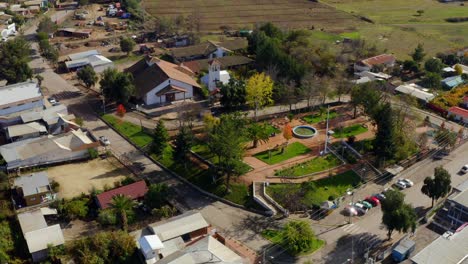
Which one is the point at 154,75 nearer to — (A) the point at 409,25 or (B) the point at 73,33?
(B) the point at 73,33

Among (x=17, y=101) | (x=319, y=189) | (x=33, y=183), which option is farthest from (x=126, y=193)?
(x=17, y=101)

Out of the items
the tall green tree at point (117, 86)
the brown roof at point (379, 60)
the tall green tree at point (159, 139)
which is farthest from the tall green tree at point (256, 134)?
the brown roof at point (379, 60)

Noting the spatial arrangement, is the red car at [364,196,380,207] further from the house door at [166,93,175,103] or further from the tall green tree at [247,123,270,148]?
the house door at [166,93,175,103]

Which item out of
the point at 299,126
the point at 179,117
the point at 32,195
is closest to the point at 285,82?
the point at 299,126

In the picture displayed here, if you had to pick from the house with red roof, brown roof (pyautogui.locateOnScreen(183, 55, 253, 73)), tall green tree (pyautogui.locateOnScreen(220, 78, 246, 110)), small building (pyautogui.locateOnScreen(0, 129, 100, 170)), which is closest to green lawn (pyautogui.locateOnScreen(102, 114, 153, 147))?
small building (pyautogui.locateOnScreen(0, 129, 100, 170))

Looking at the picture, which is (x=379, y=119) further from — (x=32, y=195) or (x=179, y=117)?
(x=32, y=195)

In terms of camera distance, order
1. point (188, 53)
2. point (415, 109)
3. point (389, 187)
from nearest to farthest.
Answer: point (389, 187), point (415, 109), point (188, 53)
